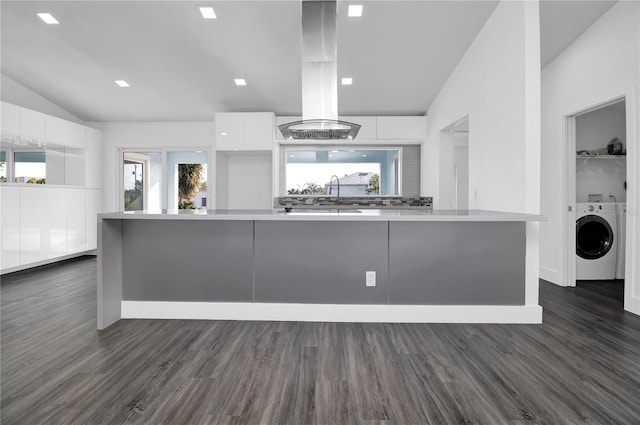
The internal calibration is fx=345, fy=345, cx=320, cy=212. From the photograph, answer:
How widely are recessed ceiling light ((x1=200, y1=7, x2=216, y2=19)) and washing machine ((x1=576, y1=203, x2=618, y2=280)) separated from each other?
469 centimetres

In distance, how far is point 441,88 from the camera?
16.1ft

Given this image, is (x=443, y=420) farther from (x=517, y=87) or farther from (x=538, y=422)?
(x=517, y=87)

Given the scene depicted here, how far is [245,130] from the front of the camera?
18.1ft

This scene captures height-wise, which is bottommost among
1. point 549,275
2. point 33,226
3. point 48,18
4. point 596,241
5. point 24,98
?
point 549,275

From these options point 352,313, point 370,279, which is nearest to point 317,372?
point 352,313

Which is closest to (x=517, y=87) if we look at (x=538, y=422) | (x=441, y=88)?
(x=441, y=88)

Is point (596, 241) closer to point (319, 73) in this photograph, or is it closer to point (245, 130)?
point (319, 73)

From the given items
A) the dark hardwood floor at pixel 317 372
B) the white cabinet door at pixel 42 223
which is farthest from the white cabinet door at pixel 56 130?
the dark hardwood floor at pixel 317 372

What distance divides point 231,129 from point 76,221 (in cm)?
291

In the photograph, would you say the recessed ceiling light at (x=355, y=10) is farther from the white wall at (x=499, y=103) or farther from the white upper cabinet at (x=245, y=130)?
the white upper cabinet at (x=245, y=130)

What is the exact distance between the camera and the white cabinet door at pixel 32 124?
4691 millimetres

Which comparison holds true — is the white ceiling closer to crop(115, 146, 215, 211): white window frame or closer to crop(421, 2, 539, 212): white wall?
crop(421, 2, 539, 212): white wall

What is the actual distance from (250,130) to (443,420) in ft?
15.8

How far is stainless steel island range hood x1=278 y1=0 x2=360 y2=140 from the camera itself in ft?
10.9
